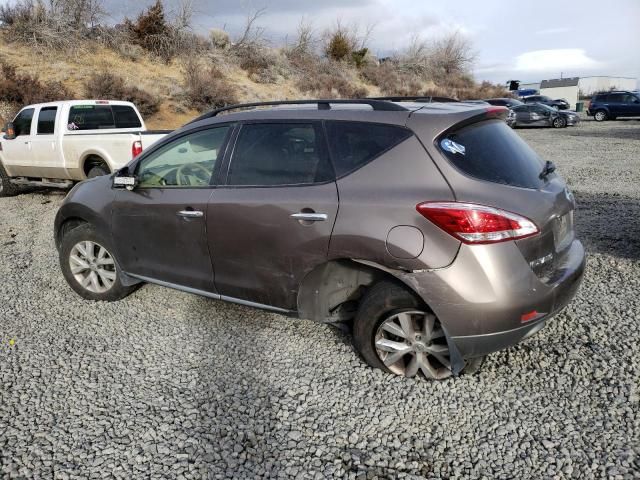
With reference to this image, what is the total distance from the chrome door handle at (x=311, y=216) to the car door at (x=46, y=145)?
744 centimetres

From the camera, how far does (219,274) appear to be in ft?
12.2

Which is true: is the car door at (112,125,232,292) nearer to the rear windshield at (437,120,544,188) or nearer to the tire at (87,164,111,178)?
the rear windshield at (437,120,544,188)

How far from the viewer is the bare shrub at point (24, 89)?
727 inches

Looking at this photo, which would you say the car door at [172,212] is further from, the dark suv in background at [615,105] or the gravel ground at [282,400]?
the dark suv in background at [615,105]

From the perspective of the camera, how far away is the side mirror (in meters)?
4.08

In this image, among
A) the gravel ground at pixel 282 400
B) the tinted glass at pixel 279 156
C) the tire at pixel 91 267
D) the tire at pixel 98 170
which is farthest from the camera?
the tire at pixel 98 170

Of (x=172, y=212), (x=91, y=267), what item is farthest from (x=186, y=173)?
(x=91, y=267)

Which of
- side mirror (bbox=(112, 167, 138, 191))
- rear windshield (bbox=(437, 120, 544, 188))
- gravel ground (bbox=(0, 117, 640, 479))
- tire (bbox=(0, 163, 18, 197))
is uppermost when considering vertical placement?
rear windshield (bbox=(437, 120, 544, 188))

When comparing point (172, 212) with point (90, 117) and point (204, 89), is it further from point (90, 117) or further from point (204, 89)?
point (204, 89)

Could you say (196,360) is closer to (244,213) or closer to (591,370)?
(244,213)

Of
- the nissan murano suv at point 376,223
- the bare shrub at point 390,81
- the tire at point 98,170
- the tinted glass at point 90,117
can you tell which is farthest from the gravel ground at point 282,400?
the bare shrub at point 390,81

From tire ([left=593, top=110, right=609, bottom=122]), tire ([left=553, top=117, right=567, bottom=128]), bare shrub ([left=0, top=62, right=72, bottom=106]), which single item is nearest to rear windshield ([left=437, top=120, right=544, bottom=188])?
bare shrub ([left=0, top=62, right=72, bottom=106])

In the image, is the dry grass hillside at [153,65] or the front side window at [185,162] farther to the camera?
the dry grass hillside at [153,65]

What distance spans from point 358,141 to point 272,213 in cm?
73
